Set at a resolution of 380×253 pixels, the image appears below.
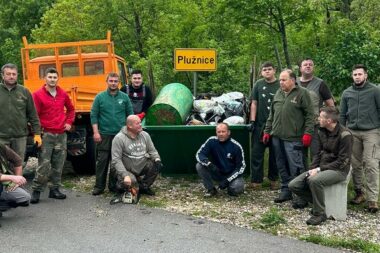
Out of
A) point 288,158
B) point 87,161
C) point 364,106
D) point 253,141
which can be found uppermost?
point 364,106

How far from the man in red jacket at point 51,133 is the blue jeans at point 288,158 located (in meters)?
2.86

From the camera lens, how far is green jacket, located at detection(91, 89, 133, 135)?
7.30m

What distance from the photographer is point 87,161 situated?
28.2 feet

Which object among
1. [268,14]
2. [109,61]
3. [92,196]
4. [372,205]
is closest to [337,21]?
[268,14]

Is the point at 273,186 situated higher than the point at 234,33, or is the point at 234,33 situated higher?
the point at 234,33

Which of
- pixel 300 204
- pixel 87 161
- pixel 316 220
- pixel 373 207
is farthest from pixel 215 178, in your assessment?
pixel 87 161

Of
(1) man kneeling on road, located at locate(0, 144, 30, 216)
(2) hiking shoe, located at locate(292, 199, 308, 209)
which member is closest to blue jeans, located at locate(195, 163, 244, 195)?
(2) hiking shoe, located at locate(292, 199, 308, 209)

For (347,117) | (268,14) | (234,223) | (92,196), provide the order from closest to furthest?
1. (234,223)
2. (347,117)
3. (92,196)
4. (268,14)

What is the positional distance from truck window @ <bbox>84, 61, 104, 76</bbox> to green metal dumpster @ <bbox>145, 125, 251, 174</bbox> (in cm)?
248

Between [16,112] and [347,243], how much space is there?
13.8 ft

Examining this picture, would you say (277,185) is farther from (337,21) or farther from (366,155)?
(337,21)

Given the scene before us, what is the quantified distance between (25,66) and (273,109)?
5.30m

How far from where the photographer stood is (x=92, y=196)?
23.9 ft

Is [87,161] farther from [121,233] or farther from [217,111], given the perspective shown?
[121,233]
